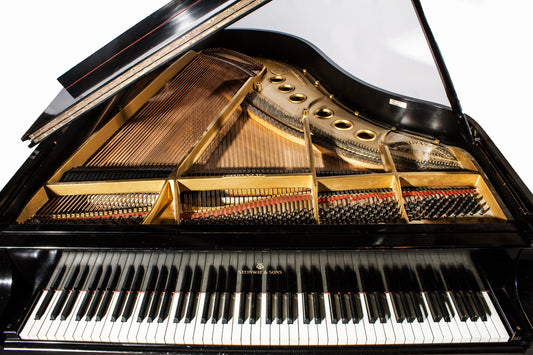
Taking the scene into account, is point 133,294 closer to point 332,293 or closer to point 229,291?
point 229,291

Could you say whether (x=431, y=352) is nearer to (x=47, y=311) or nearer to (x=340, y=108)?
(x=340, y=108)


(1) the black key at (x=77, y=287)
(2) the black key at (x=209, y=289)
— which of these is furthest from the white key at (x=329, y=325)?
(1) the black key at (x=77, y=287)

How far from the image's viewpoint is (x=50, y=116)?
250 cm

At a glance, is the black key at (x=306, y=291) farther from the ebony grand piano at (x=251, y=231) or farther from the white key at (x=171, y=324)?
the white key at (x=171, y=324)

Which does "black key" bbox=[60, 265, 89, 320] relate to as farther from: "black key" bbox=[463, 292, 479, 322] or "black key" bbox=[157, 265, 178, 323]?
"black key" bbox=[463, 292, 479, 322]

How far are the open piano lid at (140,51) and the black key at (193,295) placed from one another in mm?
1306

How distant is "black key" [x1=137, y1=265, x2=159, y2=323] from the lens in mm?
2166

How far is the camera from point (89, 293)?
2.25m

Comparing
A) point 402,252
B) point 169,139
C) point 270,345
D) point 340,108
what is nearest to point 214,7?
point 169,139

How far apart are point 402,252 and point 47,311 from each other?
2.13m

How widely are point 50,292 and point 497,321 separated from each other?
2.68 m

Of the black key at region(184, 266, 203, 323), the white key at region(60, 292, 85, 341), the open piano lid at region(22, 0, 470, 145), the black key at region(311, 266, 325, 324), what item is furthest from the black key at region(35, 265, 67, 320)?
the black key at region(311, 266, 325, 324)

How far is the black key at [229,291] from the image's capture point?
2148mm

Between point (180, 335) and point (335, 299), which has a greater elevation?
point (335, 299)
